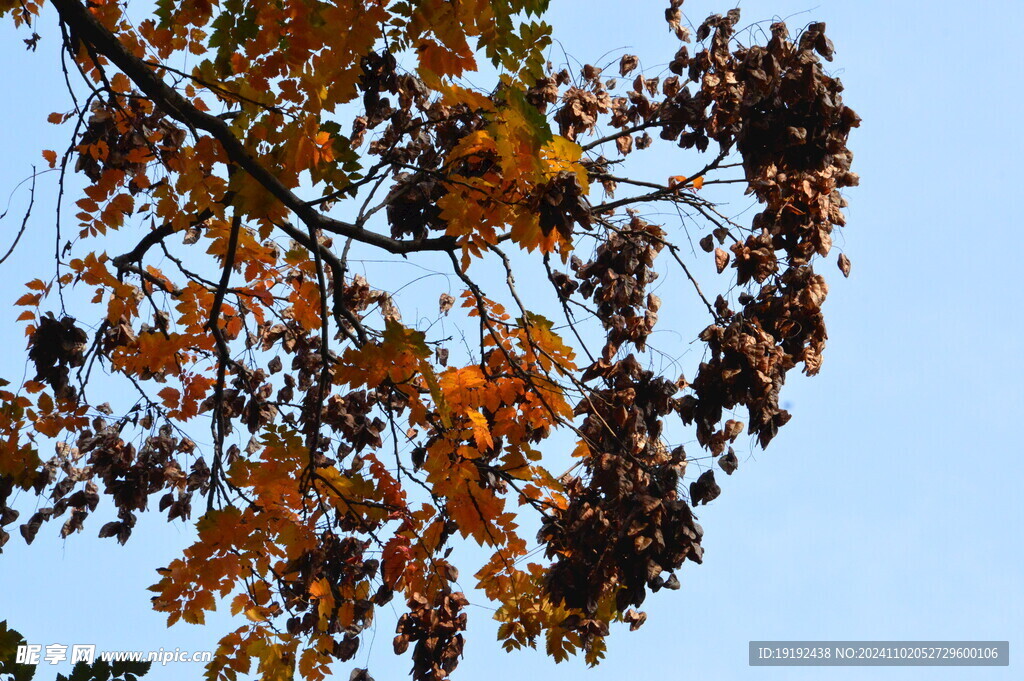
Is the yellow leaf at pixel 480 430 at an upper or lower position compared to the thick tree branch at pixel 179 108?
lower

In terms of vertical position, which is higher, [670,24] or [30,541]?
[670,24]

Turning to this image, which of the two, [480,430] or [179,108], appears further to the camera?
[480,430]

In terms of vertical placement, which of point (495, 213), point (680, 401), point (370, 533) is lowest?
point (370, 533)

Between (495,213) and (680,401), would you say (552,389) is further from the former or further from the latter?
(495,213)

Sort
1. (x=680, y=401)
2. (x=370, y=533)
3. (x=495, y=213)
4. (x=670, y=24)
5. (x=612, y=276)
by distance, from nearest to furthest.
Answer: (x=495, y=213) → (x=680, y=401) → (x=612, y=276) → (x=370, y=533) → (x=670, y=24)

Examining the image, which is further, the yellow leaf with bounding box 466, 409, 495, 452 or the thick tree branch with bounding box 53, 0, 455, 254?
the yellow leaf with bounding box 466, 409, 495, 452

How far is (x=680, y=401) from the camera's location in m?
5.48

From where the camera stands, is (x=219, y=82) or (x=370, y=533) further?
(x=370, y=533)

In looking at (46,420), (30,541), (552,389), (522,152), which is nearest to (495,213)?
(522,152)

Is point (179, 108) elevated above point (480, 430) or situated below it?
above

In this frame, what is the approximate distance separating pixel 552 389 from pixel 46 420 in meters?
3.96

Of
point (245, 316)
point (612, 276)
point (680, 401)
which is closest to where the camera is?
point (680, 401)

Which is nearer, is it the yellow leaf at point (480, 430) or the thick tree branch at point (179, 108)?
the thick tree branch at point (179, 108)

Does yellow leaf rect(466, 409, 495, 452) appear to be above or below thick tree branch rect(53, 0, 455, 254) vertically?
below
